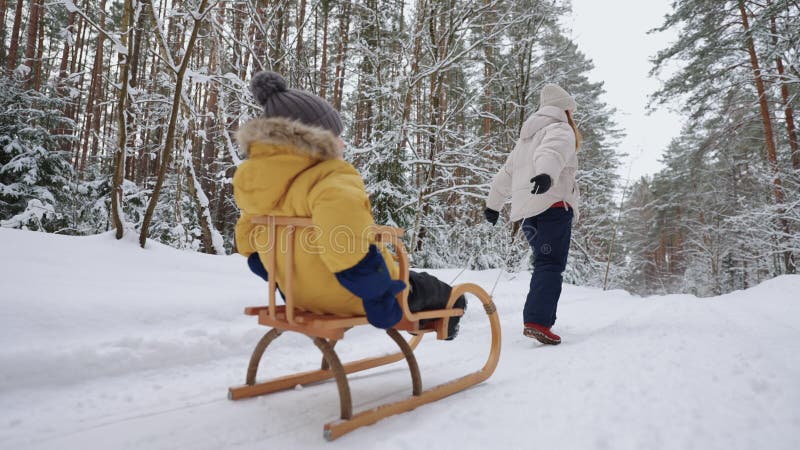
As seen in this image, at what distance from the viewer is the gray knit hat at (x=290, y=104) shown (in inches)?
69.9

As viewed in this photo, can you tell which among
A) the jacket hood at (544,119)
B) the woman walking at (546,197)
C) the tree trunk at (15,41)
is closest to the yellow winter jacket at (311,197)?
the woman walking at (546,197)

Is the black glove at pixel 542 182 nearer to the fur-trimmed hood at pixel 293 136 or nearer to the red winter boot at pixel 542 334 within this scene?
the red winter boot at pixel 542 334

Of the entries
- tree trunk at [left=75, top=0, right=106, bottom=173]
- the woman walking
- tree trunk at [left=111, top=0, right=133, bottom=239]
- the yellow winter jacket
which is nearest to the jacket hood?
the woman walking

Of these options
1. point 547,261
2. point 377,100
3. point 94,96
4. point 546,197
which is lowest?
point 547,261

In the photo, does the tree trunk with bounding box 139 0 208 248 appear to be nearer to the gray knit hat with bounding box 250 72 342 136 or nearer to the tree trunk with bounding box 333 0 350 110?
the gray knit hat with bounding box 250 72 342 136

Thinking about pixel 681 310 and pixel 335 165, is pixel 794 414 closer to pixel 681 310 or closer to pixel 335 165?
pixel 335 165

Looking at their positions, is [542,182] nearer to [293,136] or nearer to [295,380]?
[293,136]

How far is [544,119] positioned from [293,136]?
2.63m

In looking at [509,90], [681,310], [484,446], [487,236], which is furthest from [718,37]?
[484,446]

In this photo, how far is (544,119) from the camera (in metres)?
3.60

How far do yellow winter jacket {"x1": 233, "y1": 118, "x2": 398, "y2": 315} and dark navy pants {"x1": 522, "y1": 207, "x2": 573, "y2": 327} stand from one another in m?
1.95

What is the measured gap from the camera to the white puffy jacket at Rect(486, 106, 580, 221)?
3192 mm

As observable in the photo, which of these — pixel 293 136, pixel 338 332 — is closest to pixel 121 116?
pixel 293 136

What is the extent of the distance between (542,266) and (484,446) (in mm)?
2189
